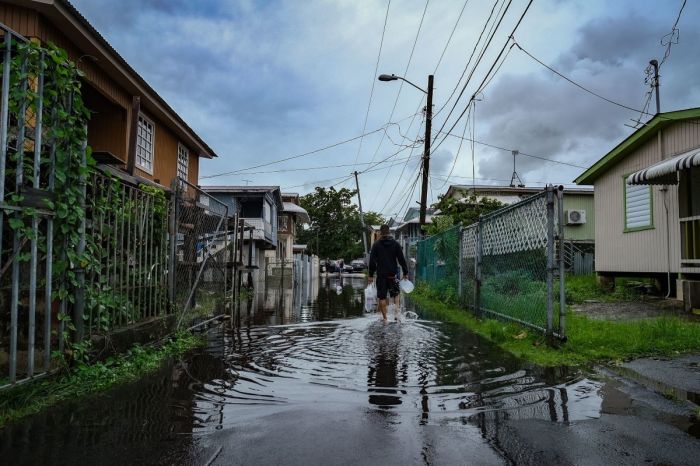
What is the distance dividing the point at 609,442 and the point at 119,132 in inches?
572

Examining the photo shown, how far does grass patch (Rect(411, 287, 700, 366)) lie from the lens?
5.92 meters

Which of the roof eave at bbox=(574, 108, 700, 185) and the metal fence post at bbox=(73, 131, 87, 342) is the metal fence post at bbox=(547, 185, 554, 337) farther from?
the roof eave at bbox=(574, 108, 700, 185)

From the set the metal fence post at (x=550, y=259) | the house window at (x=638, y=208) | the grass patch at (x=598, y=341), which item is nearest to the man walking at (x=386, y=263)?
the grass patch at (x=598, y=341)

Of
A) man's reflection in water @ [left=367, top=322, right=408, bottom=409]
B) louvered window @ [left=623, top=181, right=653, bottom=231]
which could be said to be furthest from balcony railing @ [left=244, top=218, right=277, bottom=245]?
man's reflection in water @ [left=367, top=322, right=408, bottom=409]

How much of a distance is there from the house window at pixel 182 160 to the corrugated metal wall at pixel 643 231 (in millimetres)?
14370

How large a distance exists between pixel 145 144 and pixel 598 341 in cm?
1404

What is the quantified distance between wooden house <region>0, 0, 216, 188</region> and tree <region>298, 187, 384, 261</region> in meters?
36.4

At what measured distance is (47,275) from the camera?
4359mm

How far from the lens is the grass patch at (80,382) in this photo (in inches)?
151

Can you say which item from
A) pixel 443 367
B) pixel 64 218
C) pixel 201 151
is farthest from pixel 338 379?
pixel 201 151

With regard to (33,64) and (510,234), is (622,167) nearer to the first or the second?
(510,234)

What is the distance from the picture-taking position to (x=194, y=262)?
27.9 ft

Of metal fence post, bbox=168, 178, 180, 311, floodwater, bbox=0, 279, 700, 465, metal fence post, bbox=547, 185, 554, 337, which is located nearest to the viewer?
floodwater, bbox=0, 279, 700, 465

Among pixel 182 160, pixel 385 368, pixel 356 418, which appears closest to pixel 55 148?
pixel 356 418
